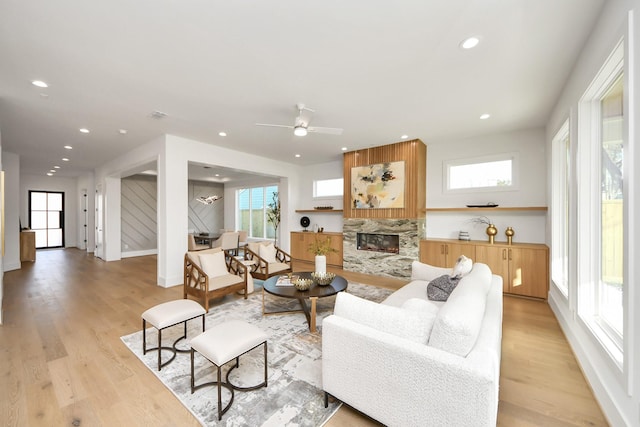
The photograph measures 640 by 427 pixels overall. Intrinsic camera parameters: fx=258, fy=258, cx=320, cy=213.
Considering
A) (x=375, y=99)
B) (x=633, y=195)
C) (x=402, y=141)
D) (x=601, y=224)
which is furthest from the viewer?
(x=402, y=141)

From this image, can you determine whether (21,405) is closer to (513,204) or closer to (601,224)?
(601,224)

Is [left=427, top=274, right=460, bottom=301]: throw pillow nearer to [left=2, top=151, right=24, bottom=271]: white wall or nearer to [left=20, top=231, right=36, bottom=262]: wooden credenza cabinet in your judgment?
[left=2, top=151, right=24, bottom=271]: white wall

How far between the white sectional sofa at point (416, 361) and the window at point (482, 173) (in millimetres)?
3784

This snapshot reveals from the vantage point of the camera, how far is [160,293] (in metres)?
4.30

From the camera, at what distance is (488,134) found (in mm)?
4812

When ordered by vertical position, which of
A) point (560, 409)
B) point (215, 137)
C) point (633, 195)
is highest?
point (215, 137)

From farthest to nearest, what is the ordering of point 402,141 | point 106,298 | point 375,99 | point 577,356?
point 402,141, point 106,298, point 375,99, point 577,356

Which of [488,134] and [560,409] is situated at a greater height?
[488,134]

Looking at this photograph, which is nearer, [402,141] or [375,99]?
[375,99]

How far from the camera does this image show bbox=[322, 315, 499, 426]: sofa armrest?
124 cm

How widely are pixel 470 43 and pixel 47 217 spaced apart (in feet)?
44.0

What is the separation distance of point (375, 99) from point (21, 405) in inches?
168

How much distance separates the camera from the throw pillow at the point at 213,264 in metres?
3.83

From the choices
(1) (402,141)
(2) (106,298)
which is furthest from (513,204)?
(2) (106,298)
